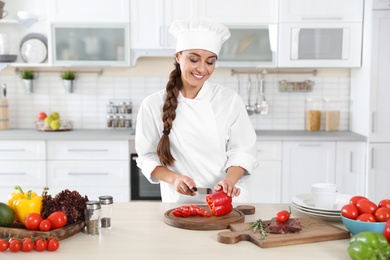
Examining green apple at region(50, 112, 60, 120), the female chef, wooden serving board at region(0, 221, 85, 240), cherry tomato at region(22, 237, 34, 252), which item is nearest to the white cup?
the female chef

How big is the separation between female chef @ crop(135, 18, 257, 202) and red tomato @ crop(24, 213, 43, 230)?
71 cm

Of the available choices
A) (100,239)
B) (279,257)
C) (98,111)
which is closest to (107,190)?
(98,111)

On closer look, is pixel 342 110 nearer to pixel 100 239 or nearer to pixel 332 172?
pixel 332 172

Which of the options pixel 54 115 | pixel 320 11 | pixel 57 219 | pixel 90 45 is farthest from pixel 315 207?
pixel 54 115

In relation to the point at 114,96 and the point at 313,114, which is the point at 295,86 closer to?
the point at 313,114

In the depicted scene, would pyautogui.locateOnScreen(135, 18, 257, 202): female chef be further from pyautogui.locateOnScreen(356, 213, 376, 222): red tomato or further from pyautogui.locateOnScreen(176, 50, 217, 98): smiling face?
pyautogui.locateOnScreen(356, 213, 376, 222): red tomato

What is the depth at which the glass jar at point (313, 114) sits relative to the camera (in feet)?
15.5

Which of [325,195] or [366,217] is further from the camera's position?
[325,195]

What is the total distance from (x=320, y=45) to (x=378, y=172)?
3.75 feet

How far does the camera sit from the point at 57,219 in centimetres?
179

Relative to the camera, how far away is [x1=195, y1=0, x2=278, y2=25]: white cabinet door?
4426mm

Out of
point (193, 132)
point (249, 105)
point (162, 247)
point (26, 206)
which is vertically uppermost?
point (249, 105)

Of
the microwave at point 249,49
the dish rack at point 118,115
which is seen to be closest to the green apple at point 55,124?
the dish rack at point 118,115

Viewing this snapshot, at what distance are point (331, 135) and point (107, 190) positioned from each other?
74.6 inches
